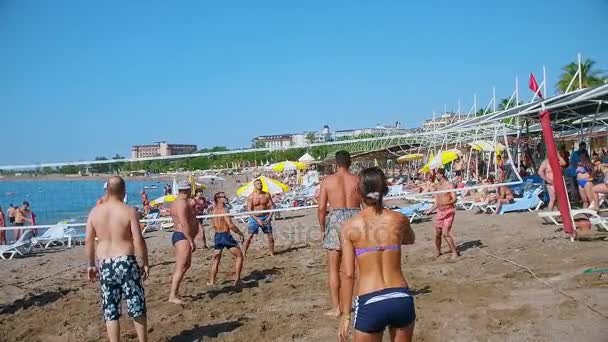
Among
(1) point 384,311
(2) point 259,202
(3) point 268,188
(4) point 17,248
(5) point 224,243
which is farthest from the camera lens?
(3) point 268,188

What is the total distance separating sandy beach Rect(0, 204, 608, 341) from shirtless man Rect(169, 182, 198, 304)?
0.30 m

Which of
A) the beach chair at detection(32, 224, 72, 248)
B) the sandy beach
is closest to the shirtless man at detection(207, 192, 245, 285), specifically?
the sandy beach

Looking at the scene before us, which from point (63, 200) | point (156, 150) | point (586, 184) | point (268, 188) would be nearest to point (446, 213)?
point (586, 184)

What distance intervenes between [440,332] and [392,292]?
2093mm

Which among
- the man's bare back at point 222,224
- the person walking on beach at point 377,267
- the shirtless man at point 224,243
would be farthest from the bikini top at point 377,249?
the man's bare back at point 222,224

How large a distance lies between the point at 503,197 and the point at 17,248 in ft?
41.2

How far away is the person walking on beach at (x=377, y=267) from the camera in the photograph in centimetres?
280

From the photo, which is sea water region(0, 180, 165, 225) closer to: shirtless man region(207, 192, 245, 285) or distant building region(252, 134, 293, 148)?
distant building region(252, 134, 293, 148)

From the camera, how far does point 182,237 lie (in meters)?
6.46

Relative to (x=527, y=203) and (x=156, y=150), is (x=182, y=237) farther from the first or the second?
(x=156, y=150)

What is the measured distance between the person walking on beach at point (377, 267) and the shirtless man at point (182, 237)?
361 centimetres

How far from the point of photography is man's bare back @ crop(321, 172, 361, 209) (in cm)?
511

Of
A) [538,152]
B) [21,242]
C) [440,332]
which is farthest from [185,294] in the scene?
[538,152]

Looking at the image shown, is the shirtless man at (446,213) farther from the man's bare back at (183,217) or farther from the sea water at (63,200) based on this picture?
the sea water at (63,200)
